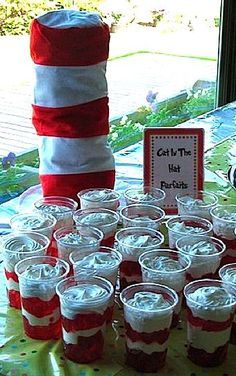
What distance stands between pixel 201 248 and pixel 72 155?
1.69 feet

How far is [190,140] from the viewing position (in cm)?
166

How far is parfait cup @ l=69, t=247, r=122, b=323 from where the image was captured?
1190mm

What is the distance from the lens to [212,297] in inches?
43.4

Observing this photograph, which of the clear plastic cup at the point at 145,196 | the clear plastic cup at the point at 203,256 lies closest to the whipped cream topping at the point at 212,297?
the clear plastic cup at the point at 203,256

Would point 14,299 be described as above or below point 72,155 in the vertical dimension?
below

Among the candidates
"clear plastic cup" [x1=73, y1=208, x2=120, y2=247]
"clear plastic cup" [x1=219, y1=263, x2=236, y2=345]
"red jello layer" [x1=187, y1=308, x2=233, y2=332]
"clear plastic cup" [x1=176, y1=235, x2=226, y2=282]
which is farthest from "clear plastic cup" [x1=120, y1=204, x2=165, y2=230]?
"red jello layer" [x1=187, y1=308, x2=233, y2=332]

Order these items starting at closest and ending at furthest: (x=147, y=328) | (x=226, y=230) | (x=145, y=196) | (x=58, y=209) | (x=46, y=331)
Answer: (x=147, y=328), (x=46, y=331), (x=226, y=230), (x=58, y=209), (x=145, y=196)

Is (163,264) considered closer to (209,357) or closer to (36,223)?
(209,357)

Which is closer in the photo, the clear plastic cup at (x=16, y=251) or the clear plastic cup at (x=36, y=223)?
the clear plastic cup at (x=16, y=251)

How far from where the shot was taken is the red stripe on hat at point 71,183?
167 cm

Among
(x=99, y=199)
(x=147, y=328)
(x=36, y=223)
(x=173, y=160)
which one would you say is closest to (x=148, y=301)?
(x=147, y=328)

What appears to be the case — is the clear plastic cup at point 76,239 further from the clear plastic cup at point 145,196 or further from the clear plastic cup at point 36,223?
the clear plastic cup at point 145,196

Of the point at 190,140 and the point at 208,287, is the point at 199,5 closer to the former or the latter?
the point at 190,140

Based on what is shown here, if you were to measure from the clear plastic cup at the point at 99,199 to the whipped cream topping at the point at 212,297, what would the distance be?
17.9 inches
